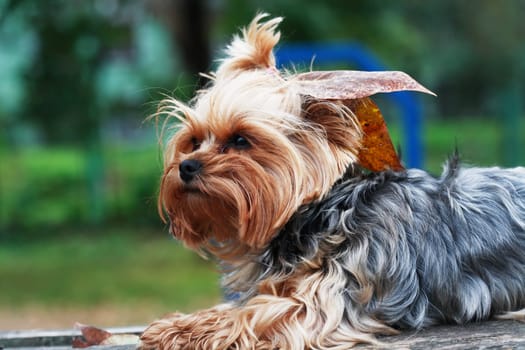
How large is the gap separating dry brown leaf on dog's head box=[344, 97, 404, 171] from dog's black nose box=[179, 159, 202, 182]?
0.69m

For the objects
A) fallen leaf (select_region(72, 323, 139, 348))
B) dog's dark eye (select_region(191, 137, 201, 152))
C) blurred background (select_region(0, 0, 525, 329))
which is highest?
blurred background (select_region(0, 0, 525, 329))

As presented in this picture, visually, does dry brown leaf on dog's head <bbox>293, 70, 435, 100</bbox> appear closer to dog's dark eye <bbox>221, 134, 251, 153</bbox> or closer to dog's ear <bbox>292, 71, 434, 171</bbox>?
dog's ear <bbox>292, 71, 434, 171</bbox>

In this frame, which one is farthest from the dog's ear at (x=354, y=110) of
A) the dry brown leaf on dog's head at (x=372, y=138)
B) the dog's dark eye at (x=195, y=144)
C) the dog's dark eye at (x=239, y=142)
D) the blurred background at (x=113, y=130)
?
the blurred background at (x=113, y=130)

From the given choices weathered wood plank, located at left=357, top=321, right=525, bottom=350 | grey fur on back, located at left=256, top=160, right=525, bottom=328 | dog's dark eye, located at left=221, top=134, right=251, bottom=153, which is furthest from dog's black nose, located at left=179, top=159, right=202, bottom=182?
weathered wood plank, located at left=357, top=321, right=525, bottom=350

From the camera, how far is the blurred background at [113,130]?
11.0 m

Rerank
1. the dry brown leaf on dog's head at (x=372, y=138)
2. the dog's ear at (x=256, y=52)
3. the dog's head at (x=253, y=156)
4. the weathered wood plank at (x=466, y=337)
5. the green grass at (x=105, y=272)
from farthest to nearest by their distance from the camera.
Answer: the green grass at (x=105, y=272) < the dog's ear at (x=256, y=52) < the dry brown leaf on dog's head at (x=372, y=138) < the dog's head at (x=253, y=156) < the weathered wood plank at (x=466, y=337)

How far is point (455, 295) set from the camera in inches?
138

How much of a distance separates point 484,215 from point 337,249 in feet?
2.06

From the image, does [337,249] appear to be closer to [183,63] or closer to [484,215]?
[484,215]

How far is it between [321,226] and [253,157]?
0.40 meters

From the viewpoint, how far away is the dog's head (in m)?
3.44

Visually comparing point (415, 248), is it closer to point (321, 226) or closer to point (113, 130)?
point (321, 226)

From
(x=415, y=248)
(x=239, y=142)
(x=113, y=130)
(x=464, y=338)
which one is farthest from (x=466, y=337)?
(x=113, y=130)

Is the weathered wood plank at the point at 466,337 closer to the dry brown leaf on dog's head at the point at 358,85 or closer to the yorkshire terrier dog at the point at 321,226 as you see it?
the yorkshire terrier dog at the point at 321,226
